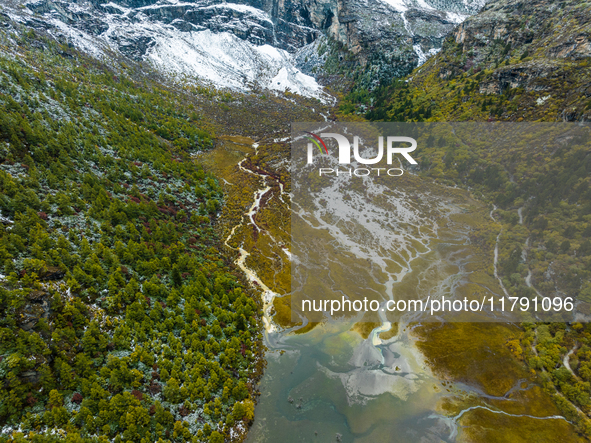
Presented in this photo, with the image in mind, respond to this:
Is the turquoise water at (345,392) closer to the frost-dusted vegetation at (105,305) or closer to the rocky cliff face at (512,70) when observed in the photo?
the frost-dusted vegetation at (105,305)

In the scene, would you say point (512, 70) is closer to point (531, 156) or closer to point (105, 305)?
point (531, 156)

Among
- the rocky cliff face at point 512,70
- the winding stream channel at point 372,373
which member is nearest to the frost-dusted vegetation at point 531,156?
the rocky cliff face at point 512,70

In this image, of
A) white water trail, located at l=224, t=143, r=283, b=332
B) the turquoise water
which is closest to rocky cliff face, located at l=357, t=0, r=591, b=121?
white water trail, located at l=224, t=143, r=283, b=332

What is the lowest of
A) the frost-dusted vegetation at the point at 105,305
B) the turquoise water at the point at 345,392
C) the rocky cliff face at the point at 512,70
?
the turquoise water at the point at 345,392

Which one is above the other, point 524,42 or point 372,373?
point 524,42

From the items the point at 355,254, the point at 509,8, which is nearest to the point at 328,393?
the point at 355,254

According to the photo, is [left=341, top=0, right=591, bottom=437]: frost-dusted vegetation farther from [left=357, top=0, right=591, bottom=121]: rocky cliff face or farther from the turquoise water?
the turquoise water

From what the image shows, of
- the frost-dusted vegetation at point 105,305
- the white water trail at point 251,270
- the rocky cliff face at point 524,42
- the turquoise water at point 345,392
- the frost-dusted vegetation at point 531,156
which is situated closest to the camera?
the frost-dusted vegetation at point 105,305

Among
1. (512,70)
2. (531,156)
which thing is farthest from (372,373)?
(512,70)

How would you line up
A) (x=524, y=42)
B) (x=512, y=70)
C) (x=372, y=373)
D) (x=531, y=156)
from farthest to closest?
(x=524, y=42) < (x=512, y=70) < (x=531, y=156) < (x=372, y=373)

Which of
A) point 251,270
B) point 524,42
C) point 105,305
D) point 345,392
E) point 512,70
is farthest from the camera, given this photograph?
point 524,42
